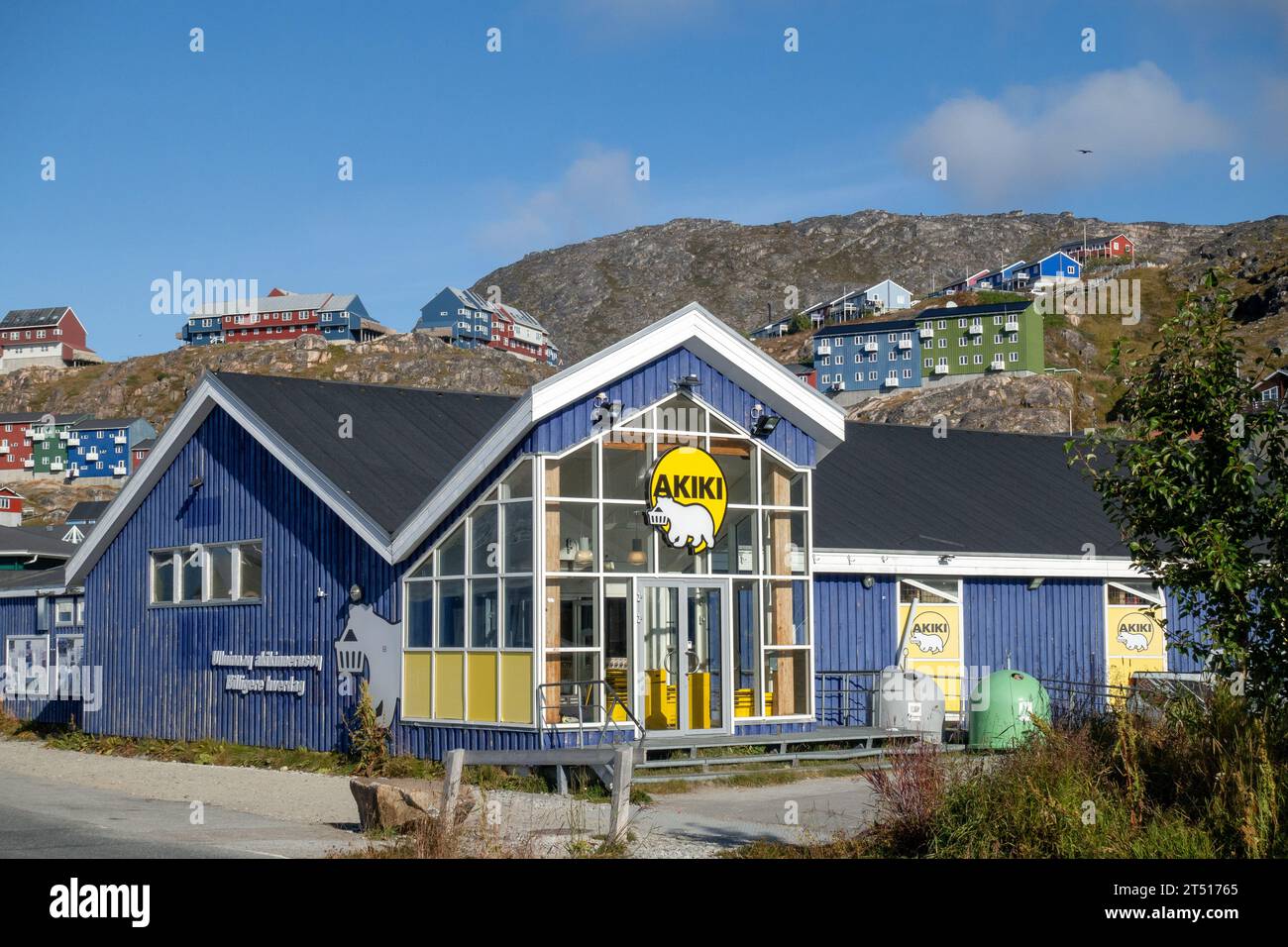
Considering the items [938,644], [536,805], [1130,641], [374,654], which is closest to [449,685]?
[374,654]

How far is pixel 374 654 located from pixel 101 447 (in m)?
136

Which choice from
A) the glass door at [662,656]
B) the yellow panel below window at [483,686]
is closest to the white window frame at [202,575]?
the yellow panel below window at [483,686]

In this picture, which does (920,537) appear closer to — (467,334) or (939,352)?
(939,352)

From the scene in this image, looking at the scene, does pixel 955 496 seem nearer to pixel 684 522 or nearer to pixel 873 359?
pixel 684 522

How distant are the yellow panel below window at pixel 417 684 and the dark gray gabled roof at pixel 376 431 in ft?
6.19

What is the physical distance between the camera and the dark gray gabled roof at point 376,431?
2283cm

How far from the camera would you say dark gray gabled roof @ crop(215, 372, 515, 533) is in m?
22.8

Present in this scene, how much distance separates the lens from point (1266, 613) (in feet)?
36.9

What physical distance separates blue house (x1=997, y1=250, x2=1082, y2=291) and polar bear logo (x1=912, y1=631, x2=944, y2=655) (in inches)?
6533

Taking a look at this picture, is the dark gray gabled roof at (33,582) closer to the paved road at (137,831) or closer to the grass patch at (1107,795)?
the paved road at (137,831)

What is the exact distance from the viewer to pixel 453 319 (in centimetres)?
18062

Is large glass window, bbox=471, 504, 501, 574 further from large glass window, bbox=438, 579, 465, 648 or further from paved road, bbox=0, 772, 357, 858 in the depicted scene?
paved road, bbox=0, 772, 357, 858

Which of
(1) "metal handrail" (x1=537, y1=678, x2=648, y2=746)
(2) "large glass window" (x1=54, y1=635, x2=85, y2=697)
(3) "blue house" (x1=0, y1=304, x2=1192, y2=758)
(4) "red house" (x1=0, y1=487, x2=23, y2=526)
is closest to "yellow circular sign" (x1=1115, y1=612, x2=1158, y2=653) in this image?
(3) "blue house" (x1=0, y1=304, x2=1192, y2=758)
